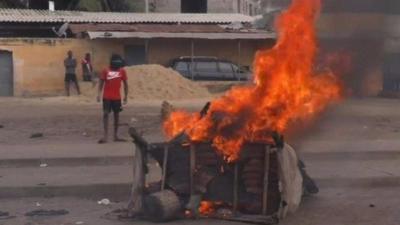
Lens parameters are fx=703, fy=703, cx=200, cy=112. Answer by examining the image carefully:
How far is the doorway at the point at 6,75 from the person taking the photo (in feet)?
91.7

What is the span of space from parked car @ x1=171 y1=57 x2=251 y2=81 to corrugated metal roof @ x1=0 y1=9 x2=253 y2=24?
4964 millimetres

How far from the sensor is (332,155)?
11266 millimetres

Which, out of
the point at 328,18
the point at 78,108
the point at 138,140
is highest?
the point at 328,18

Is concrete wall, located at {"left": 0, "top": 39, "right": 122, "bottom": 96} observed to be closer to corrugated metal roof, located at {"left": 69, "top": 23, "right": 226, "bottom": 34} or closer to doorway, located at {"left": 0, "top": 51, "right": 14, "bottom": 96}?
doorway, located at {"left": 0, "top": 51, "right": 14, "bottom": 96}

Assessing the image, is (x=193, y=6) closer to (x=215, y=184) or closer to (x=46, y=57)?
(x=46, y=57)

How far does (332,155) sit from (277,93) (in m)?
3.97

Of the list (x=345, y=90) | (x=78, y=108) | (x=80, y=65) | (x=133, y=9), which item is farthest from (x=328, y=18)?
(x=133, y=9)

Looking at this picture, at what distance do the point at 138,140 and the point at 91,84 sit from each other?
19782 millimetres

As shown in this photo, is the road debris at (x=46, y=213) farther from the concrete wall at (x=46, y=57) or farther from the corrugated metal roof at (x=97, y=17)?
the corrugated metal roof at (x=97, y=17)

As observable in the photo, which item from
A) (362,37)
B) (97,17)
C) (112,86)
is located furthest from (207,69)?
(362,37)

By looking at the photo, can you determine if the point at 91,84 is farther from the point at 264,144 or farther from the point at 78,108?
the point at 264,144

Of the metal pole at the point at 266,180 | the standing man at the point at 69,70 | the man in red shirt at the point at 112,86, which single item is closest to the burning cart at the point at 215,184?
the metal pole at the point at 266,180

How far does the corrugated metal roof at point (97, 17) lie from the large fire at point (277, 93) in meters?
25.2

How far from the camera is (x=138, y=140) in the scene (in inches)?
285
